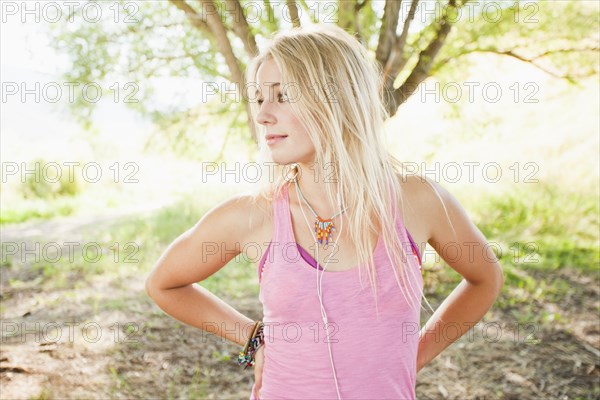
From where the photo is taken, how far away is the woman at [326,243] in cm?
146

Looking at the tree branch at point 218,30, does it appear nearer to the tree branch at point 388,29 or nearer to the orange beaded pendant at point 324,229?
the tree branch at point 388,29

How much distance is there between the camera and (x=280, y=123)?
1.58 metres

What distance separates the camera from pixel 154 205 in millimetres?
8727

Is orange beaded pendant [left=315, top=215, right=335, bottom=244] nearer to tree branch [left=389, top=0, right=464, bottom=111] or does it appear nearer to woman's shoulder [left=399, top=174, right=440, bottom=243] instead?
woman's shoulder [left=399, top=174, right=440, bottom=243]

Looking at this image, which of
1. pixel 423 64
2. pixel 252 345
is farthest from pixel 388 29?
pixel 252 345

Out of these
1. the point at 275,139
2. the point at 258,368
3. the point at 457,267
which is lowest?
the point at 258,368

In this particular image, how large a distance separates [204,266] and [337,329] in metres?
0.43

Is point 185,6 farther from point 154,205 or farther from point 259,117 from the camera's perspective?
point 154,205

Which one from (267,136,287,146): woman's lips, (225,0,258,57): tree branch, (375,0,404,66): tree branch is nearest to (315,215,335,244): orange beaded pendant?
(267,136,287,146): woman's lips

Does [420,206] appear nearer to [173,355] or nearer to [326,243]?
[326,243]

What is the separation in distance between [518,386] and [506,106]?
20.0ft

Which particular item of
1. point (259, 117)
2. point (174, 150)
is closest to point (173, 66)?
point (174, 150)

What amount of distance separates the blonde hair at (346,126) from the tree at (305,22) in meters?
1.78

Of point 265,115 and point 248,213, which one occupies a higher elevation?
point 265,115
